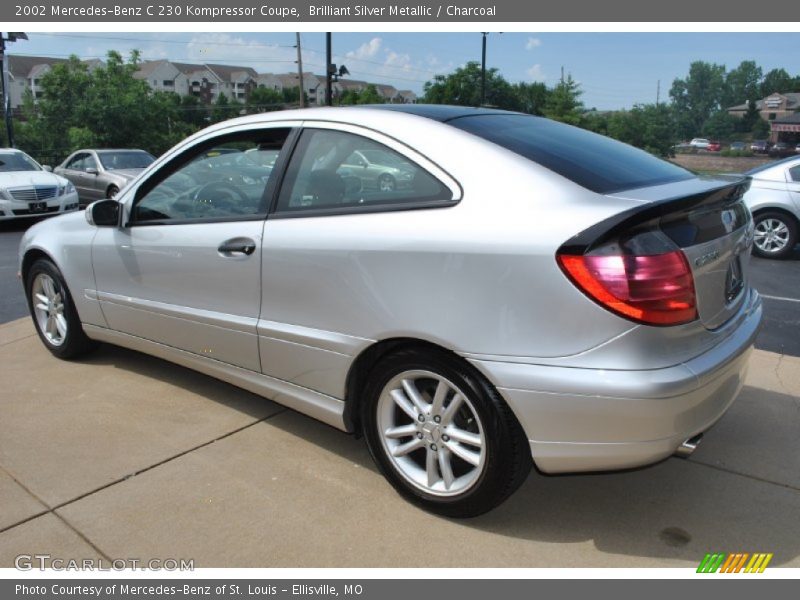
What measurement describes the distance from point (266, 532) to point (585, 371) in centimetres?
143

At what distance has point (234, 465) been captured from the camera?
10.7ft

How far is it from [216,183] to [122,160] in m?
14.2

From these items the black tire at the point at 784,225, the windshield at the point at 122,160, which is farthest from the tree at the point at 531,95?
the black tire at the point at 784,225

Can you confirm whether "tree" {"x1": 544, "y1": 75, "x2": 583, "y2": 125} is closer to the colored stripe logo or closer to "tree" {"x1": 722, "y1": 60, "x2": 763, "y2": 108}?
the colored stripe logo

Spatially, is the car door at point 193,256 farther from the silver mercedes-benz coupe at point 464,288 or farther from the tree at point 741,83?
the tree at point 741,83

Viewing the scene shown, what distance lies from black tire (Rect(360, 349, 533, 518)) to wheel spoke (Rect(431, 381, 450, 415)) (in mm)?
65

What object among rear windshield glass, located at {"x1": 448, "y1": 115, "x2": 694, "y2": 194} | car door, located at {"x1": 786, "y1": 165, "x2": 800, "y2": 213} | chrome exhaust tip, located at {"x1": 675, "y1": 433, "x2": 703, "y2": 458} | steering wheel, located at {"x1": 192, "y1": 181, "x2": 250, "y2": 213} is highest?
rear windshield glass, located at {"x1": 448, "y1": 115, "x2": 694, "y2": 194}

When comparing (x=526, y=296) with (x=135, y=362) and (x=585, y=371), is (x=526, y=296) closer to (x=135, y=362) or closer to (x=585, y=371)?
(x=585, y=371)

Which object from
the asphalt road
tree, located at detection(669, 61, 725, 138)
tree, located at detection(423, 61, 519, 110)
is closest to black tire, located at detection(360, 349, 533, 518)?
the asphalt road

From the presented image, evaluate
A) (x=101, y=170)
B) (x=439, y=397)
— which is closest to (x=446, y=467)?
(x=439, y=397)

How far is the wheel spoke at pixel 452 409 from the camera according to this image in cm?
259

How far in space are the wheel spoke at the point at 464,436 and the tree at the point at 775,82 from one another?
125 metres

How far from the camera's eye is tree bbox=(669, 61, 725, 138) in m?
135

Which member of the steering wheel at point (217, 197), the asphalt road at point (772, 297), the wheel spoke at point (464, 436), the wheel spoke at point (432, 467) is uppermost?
the steering wheel at point (217, 197)
